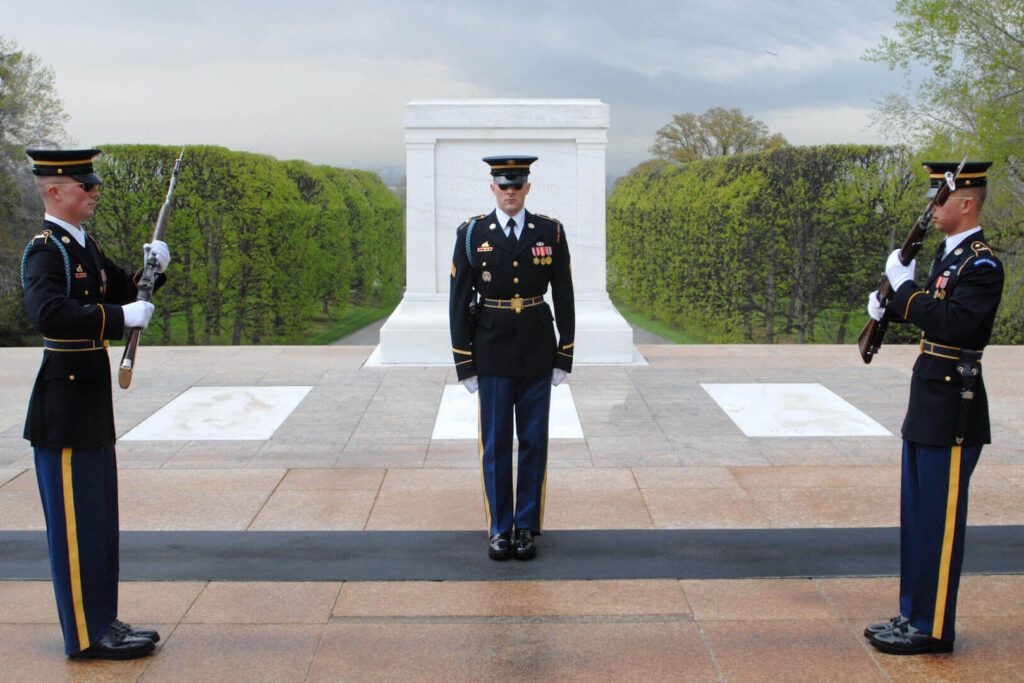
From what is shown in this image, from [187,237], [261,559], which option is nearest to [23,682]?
[261,559]

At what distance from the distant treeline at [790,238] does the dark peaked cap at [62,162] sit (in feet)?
41.7

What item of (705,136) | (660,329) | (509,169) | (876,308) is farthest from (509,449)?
(705,136)

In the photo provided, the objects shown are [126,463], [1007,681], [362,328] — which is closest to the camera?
[1007,681]

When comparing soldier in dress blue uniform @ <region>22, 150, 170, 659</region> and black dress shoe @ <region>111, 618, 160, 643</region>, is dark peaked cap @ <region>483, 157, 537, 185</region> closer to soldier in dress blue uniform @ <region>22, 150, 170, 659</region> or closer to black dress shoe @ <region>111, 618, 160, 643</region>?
soldier in dress blue uniform @ <region>22, 150, 170, 659</region>

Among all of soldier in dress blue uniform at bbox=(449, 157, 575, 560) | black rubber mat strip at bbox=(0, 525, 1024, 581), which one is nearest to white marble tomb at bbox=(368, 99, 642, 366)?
black rubber mat strip at bbox=(0, 525, 1024, 581)

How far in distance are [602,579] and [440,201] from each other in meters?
5.12

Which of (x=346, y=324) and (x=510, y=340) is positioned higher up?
(x=510, y=340)

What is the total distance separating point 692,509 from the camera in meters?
4.65

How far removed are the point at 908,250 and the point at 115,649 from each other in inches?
103

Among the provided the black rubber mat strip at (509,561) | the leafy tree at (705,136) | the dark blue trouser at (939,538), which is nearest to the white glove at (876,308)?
the dark blue trouser at (939,538)

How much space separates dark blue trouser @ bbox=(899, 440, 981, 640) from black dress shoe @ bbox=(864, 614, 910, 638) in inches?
1.1

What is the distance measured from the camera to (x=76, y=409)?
3162 millimetres

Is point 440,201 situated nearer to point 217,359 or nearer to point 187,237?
point 217,359

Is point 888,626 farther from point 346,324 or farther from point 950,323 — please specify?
point 346,324
